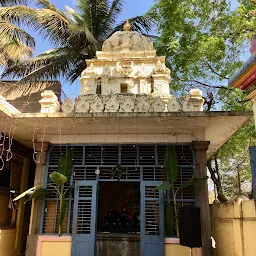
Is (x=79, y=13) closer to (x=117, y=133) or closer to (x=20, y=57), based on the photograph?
(x=20, y=57)

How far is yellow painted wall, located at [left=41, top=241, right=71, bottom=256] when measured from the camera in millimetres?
7139

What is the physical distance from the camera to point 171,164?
24.2 feet

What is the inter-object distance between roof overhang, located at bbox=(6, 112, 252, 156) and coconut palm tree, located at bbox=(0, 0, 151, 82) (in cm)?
735

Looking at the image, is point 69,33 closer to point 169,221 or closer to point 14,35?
point 14,35

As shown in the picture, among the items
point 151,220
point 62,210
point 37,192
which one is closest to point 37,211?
point 37,192

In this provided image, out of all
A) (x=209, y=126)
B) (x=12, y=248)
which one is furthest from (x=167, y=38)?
(x=12, y=248)

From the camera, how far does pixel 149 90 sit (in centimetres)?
1016

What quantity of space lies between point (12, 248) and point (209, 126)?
701 cm

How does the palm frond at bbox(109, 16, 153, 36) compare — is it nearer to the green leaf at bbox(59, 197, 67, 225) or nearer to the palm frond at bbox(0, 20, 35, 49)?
the palm frond at bbox(0, 20, 35, 49)

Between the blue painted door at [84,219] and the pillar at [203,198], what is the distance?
2.65m

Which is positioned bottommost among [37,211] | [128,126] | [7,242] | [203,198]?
[7,242]

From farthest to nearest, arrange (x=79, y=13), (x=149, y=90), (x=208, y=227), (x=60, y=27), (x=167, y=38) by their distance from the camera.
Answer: (x=79, y=13), (x=60, y=27), (x=167, y=38), (x=149, y=90), (x=208, y=227)

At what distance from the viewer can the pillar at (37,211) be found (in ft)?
23.7

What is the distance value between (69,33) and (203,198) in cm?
1164
